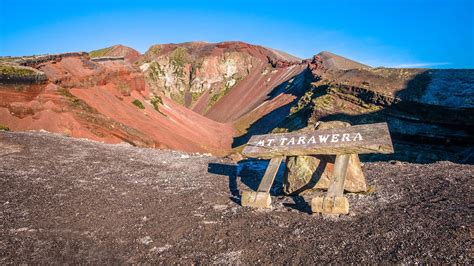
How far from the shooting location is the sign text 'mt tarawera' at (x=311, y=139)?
7.46m

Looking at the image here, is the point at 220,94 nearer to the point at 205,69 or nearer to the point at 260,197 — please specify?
the point at 205,69

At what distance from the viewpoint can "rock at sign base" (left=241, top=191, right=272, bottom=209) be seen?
7.28 m

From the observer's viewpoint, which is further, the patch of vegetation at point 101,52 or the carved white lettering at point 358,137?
the patch of vegetation at point 101,52

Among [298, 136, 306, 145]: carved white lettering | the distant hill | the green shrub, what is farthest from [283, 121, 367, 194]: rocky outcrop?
the green shrub

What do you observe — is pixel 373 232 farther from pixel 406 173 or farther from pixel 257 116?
pixel 257 116

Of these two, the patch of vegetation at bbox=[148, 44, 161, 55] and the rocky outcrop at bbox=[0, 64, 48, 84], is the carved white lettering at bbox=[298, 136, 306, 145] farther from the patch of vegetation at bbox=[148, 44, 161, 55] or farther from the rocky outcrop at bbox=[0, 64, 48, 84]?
the patch of vegetation at bbox=[148, 44, 161, 55]

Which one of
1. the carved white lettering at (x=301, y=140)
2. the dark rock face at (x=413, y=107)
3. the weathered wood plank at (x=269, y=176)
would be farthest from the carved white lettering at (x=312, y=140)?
the dark rock face at (x=413, y=107)

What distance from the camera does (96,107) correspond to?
26.5 m

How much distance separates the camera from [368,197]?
24.6ft

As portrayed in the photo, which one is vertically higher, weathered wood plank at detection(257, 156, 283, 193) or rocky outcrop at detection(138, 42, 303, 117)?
rocky outcrop at detection(138, 42, 303, 117)

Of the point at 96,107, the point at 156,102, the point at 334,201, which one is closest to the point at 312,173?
the point at 334,201

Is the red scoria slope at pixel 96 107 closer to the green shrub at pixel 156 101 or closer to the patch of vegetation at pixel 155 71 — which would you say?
the green shrub at pixel 156 101

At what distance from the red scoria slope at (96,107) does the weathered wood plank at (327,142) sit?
15.6 metres

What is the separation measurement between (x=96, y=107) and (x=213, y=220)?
2250 cm
